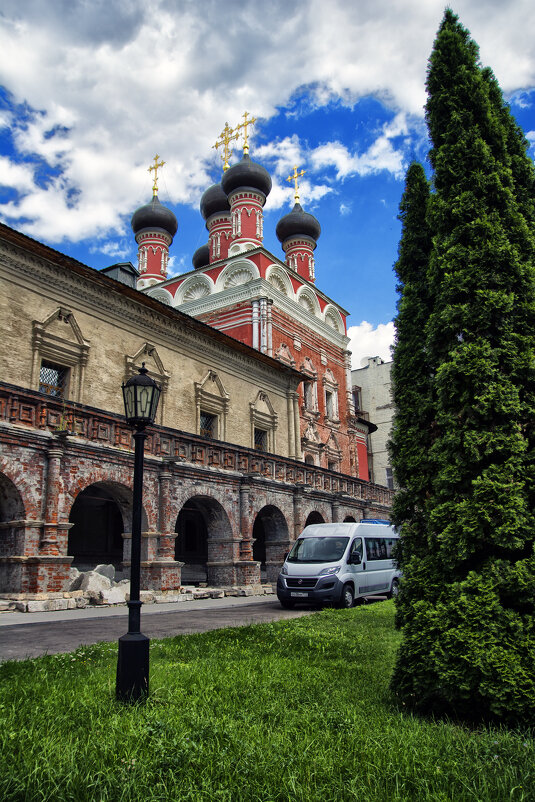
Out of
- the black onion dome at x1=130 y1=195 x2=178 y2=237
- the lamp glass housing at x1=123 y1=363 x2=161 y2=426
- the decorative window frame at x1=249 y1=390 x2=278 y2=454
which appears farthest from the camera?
the black onion dome at x1=130 y1=195 x2=178 y2=237

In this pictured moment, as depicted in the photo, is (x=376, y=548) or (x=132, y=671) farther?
(x=376, y=548)

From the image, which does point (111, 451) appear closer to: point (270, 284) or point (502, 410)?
point (502, 410)

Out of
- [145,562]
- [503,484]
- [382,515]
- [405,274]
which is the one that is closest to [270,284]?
[382,515]

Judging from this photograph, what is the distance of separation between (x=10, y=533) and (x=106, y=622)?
→ 3517 mm

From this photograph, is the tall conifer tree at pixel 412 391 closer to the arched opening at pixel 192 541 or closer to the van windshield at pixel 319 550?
the van windshield at pixel 319 550

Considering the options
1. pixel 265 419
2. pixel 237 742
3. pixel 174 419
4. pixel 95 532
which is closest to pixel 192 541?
pixel 95 532

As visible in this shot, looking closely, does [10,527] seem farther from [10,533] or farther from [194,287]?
[194,287]

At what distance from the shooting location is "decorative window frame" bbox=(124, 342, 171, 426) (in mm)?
20594

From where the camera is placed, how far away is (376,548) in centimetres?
1551

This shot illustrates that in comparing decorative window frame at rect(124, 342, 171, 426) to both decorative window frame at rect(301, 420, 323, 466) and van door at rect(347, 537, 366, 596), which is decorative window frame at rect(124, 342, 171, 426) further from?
decorative window frame at rect(301, 420, 323, 466)

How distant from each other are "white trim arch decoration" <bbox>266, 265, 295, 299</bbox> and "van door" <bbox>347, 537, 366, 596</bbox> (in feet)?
70.0

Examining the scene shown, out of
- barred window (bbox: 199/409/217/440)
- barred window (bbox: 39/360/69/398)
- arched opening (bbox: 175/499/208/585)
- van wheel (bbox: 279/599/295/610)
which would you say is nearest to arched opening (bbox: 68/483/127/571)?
arched opening (bbox: 175/499/208/585)

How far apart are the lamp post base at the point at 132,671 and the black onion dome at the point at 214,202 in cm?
3866

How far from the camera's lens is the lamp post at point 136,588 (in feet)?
15.0
